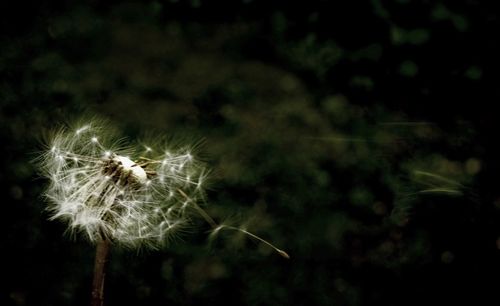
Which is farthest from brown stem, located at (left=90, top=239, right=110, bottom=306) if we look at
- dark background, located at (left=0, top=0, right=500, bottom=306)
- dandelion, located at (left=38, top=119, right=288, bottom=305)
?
dark background, located at (left=0, top=0, right=500, bottom=306)

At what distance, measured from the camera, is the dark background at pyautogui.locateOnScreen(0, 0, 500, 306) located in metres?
2.02

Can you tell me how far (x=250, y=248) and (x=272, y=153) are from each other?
42 centimetres

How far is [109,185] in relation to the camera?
125 cm

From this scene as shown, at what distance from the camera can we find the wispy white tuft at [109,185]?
1.25 m

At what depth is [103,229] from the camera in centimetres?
127

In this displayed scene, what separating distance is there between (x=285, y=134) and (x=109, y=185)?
113cm

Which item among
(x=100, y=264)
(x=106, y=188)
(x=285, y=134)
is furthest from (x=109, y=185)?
(x=285, y=134)

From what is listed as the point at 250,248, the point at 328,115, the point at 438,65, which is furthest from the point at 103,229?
the point at 438,65

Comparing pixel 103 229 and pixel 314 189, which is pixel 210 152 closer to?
pixel 314 189

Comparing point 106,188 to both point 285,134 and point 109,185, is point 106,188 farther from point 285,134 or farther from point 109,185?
point 285,134

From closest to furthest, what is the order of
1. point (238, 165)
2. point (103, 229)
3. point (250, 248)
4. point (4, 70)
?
point (103, 229) → point (250, 248) → point (238, 165) → point (4, 70)

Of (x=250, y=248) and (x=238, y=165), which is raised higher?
(x=238, y=165)

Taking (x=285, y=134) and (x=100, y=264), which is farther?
(x=285, y=134)

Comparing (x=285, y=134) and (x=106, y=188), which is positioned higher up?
(x=106, y=188)
